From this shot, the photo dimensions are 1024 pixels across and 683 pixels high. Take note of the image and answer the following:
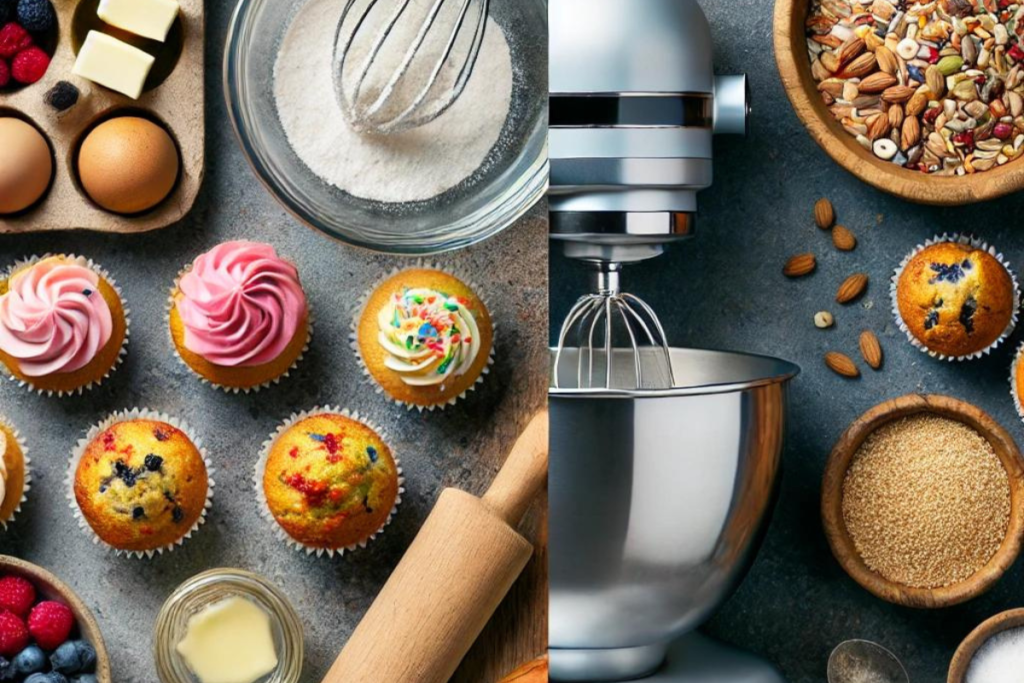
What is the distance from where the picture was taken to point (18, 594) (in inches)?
10.5

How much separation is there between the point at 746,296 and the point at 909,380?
34 cm

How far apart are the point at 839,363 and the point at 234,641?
39 centimetres

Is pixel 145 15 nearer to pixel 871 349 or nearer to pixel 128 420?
pixel 128 420

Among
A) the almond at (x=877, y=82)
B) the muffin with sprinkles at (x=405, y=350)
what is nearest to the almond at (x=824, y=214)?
the almond at (x=877, y=82)

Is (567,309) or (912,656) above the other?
(567,309)

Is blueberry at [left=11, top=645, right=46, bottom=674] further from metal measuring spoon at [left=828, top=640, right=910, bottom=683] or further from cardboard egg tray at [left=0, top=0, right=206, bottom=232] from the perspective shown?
metal measuring spoon at [left=828, top=640, right=910, bottom=683]

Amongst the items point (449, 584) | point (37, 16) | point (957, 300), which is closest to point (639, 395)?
point (449, 584)

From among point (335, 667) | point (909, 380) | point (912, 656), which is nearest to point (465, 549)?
point (335, 667)

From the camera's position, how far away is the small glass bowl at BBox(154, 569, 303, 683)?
0.27 m

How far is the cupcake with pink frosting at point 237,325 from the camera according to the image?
256 mm

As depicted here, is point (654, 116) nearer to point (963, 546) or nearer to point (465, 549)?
point (465, 549)

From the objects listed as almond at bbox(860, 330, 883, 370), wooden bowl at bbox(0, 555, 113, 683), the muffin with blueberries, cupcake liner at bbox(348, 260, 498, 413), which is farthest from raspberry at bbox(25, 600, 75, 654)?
the muffin with blueberries

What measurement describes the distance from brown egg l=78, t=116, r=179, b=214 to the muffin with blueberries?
0.58 metres

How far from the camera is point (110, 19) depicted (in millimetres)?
236
